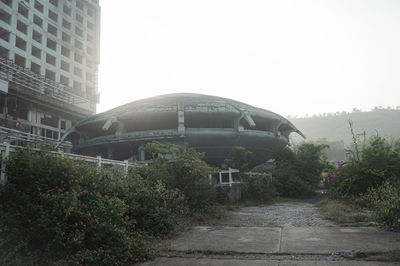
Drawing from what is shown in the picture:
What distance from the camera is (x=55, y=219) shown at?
5.45 metres

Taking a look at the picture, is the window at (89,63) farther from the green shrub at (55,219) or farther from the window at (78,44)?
the green shrub at (55,219)

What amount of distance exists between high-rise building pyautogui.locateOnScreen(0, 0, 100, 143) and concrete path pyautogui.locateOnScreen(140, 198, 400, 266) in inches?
1298

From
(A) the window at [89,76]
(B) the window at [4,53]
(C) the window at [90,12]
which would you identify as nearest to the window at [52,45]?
(A) the window at [89,76]

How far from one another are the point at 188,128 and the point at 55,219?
2307cm

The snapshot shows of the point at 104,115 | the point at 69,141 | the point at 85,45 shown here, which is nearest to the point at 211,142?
the point at 104,115

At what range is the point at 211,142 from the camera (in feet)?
94.1

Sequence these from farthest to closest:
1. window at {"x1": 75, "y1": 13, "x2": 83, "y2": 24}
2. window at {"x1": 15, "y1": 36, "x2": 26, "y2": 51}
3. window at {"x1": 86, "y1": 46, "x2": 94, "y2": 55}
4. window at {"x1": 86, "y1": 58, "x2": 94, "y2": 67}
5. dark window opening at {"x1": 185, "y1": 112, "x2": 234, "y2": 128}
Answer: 1. window at {"x1": 86, "y1": 46, "x2": 94, "y2": 55}
2. window at {"x1": 86, "y1": 58, "x2": 94, "y2": 67}
3. window at {"x1": 75, "y1": 13, "x2": 83, "y2": 24}
4. window at {"x1": 15, "y1": 36, "x2": 26, "y2": 51}
5. dark window opening at {"x1": 185, "y1": 112, "x2": 234, "y2": 128}

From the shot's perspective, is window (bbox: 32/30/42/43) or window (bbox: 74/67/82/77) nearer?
window (bbox: 32/30/42/43)

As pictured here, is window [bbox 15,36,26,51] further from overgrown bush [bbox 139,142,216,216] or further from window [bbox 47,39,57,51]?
overgrown bush [bbox 139,142,216,216]

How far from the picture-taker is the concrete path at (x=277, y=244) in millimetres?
5547

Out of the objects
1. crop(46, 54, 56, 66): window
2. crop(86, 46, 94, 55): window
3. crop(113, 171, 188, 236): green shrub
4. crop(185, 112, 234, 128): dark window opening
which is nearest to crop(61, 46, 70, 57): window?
crop(46, 54, 56, 66): window

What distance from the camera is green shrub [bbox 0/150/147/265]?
5.29 meters

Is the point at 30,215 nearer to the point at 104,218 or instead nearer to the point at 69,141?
the point at 104,218

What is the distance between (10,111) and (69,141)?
25.5 feet
